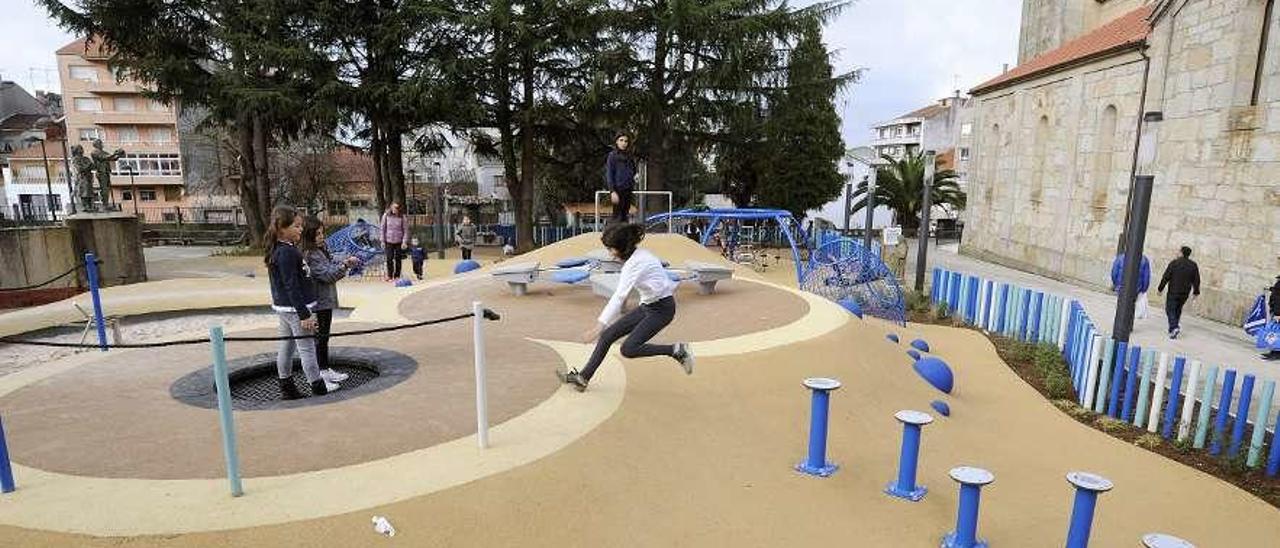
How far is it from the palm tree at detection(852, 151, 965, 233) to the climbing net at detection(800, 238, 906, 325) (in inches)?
1035

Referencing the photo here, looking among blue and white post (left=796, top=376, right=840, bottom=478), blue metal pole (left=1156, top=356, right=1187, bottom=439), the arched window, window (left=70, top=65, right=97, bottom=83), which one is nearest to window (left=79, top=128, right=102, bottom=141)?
window (left=70, top=65, right=97, bottom=83)

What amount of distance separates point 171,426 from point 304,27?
22232mm

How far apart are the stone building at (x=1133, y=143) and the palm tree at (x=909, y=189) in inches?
390

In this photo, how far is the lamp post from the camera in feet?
27.0

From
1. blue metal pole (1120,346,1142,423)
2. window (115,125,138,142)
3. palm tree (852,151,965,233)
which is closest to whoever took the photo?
blue metal pole (1120,346,1142,423)

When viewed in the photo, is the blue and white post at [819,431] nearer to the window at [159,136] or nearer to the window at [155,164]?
the window at [155,164]

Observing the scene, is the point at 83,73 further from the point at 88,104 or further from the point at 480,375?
the point at 480,375

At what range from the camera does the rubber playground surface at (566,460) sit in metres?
3.66

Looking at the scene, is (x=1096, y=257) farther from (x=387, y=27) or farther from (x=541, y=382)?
(x=387, y=27)

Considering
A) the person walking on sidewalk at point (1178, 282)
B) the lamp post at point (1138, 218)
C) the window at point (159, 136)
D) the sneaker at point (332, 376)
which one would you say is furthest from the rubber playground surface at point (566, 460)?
the window at point (159, 136)

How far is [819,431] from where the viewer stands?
15.6ft

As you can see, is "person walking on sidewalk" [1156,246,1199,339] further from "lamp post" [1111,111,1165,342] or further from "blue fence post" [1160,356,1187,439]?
"blue fence post" [1160,356,1187,439]

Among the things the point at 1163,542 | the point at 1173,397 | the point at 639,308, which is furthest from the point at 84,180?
the point at 1173,397

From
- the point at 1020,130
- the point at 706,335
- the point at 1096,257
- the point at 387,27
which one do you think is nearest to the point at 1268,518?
the point at 706,335
